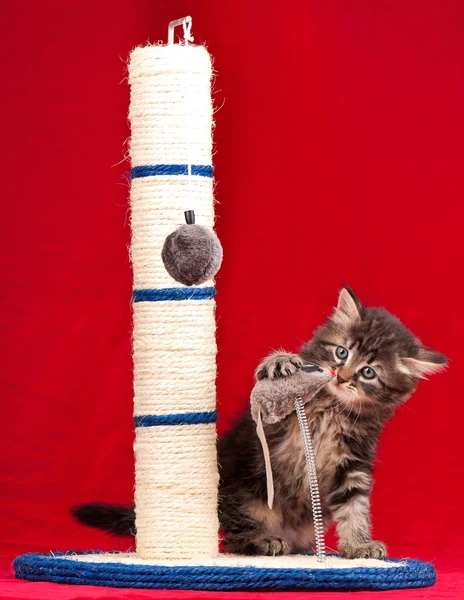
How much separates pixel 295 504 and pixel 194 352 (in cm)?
39

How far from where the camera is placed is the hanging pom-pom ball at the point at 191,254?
6.20ft

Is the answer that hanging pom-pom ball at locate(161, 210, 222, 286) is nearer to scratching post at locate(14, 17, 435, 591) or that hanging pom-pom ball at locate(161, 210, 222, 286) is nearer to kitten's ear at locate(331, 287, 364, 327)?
scratching post at locate(14, 17, 435, 591)

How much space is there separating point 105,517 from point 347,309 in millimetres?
686

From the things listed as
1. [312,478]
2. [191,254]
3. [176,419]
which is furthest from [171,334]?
[312,478]

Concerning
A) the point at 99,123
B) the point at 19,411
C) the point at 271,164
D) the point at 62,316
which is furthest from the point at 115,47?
the point at 19,411

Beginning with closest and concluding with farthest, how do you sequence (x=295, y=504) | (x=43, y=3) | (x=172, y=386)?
(x=172, y=386)
(x=295, y=504)
(x=43, y=3)

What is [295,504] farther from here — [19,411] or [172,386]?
[19,411]

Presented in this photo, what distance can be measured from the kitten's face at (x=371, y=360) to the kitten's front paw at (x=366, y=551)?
269 mm

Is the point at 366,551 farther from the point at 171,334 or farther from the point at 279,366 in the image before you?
the point at 171,334

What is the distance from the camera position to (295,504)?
7.36 ft

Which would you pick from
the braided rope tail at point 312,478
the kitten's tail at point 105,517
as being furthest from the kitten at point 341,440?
the kitten's tail at point 105,517

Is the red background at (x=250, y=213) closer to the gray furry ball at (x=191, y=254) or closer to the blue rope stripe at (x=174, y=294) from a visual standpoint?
the blue rope stripe at (x=174, y=294)

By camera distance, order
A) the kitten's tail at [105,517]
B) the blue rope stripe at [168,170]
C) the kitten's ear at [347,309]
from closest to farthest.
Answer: the blue rope stripe at [168,170] < the kitten's ear at [347,309] < the kitten's tail at [105,517]

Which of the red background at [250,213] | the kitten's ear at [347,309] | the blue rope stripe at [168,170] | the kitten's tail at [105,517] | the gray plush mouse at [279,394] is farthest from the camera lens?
the red background at [250,213]
